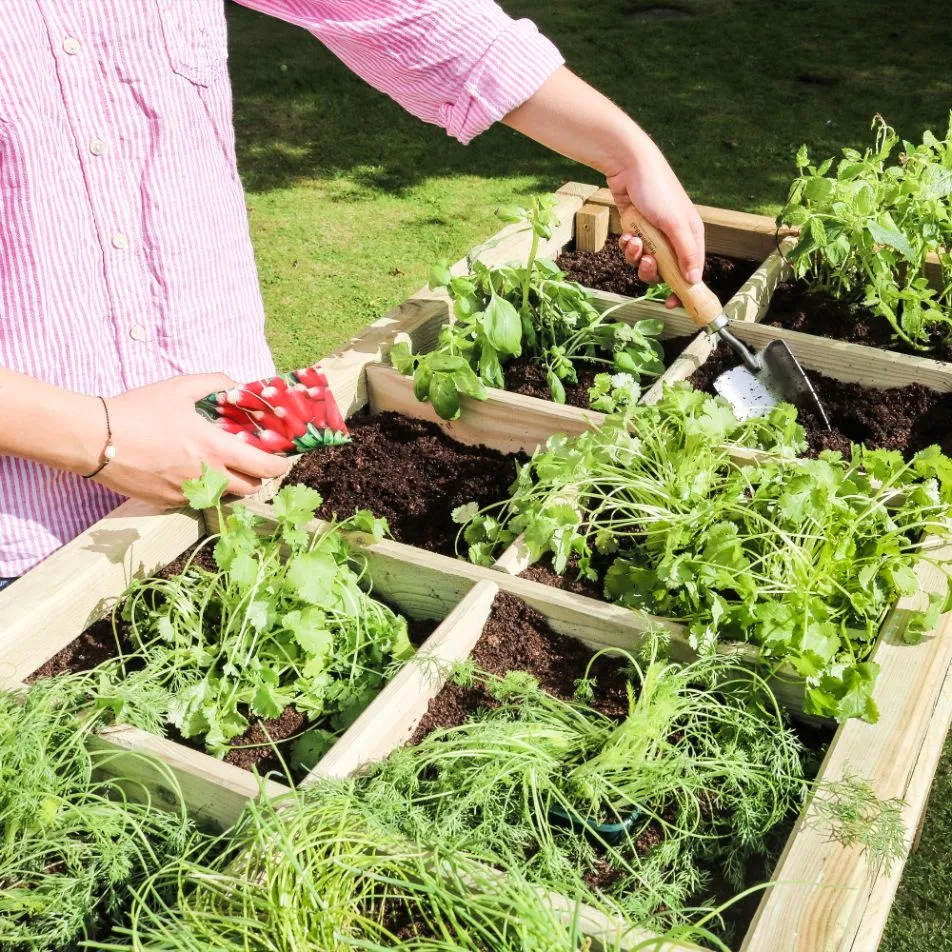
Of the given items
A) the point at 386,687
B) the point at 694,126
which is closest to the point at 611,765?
the point at 386,687

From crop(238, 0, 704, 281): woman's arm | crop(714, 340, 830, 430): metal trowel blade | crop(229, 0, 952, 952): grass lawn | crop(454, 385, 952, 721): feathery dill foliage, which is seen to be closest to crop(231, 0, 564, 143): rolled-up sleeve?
crop(238, 0, 704, 281): woman's arm

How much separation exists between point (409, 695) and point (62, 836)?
1.61 feet

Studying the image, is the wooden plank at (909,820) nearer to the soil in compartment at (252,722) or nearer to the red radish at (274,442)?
the soil in compartment at (252,722)

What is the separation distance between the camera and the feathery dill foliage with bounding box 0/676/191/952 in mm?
1288

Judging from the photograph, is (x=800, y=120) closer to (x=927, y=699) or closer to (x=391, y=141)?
(x=391, y=141)

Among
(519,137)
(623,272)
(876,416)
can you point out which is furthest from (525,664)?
(519,137)

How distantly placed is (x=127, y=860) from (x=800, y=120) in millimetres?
5938

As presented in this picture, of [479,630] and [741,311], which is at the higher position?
[741,311]

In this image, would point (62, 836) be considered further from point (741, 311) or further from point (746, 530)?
point (741, 311)

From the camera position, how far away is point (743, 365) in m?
2.40

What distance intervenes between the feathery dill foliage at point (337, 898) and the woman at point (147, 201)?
2.18 ft

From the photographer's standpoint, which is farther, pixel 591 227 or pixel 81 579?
pixel 591 227

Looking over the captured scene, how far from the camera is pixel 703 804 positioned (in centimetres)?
147

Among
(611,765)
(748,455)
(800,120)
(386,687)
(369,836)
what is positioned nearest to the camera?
(369,836)
